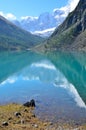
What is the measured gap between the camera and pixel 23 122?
45.1 meters

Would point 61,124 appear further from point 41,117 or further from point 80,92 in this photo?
point 80,92

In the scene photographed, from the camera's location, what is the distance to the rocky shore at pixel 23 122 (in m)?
41.6

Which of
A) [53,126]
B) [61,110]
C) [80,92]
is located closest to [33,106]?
[61,110]

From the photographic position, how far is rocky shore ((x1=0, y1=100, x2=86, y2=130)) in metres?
41.6

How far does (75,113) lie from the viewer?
5275cm

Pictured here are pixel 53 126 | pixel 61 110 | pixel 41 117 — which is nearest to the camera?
pixel 53 126

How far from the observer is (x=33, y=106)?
58219mm

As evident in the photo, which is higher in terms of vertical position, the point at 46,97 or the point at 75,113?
the point at 46,97

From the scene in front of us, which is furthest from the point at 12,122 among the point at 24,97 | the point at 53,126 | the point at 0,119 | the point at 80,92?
the point at 80,92

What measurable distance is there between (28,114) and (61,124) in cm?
805

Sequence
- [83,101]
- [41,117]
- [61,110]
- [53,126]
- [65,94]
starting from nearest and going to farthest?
[53,126]
[41,117]
[61,110]
[83,101]
[65,94]

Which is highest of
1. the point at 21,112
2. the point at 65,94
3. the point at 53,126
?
the point at 65,94

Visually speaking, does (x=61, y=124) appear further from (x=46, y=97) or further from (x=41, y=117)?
(x=46, y=97)

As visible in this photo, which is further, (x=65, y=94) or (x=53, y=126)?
(x=65, y=94)
